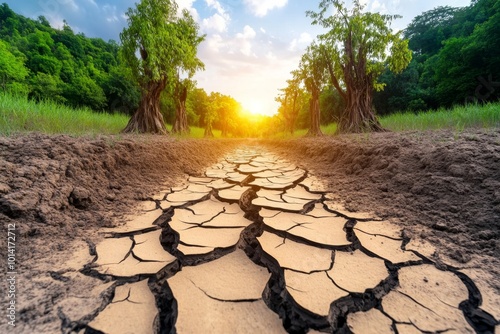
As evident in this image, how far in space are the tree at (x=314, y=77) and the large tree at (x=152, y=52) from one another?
497 cm

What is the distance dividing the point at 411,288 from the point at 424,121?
4.97 metres

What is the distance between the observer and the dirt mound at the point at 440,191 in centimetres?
114

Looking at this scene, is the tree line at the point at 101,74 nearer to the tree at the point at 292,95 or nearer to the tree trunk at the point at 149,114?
the tree trunk at the point at 149,114

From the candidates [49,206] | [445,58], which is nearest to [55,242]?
[49,206]

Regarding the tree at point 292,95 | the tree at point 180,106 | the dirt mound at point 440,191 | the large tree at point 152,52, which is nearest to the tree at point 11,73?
the tree at point 180,106

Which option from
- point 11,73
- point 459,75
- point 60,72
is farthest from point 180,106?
point 60,72

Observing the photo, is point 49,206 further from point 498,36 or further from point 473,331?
point 498,36

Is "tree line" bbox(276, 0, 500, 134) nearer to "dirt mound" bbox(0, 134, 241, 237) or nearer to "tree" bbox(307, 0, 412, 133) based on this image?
"tree" bbox(307, 0, 412, 133)

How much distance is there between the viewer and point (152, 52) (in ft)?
17.6

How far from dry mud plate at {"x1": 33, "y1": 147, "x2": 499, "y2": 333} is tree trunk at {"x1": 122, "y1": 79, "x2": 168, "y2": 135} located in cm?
513

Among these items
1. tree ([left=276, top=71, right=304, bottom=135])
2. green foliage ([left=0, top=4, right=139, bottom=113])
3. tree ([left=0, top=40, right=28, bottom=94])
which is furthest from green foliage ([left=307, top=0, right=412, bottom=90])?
tree ([left=0, top=40, right=28, bottom=94])

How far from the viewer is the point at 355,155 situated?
2.92 m

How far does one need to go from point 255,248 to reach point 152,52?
236 inches

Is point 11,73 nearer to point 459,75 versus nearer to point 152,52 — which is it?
point 152,52
